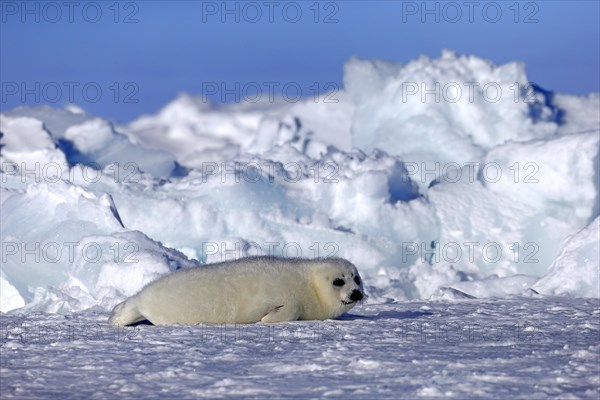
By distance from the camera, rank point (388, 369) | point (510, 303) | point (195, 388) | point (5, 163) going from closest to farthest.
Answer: point (195, 388), point (388, 369), point (510, 303), point (5, 163)

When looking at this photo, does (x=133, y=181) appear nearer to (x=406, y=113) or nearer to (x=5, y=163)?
(x=5, y=163)

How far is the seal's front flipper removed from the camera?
4.71 metres

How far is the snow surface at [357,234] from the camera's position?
3.52 m

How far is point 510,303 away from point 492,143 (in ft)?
19.9

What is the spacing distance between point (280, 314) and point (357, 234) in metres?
4.32

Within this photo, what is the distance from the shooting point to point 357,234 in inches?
355

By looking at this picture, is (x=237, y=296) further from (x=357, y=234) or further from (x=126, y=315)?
(x=357, y=234)

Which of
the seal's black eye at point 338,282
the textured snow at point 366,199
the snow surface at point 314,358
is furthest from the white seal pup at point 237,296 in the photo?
the textured snow at point 366,199

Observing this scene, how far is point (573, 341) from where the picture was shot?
419cm

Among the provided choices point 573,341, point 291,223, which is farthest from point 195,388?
point 291,223

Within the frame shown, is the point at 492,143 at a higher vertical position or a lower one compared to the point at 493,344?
higher

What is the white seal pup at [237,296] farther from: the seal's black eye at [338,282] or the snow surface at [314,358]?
the snow surface at [314,358]

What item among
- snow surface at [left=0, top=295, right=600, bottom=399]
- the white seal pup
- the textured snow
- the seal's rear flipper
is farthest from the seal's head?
the textured snow

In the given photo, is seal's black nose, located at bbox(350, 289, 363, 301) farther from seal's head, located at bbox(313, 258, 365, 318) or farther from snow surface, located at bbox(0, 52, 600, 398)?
snow surface, located at bbox(0, 52, 600, 398)
